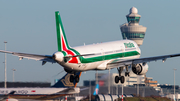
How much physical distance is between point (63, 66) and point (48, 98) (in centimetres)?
3468

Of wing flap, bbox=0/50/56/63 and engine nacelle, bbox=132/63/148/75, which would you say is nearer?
wing flap, bbox=0/50/56/63

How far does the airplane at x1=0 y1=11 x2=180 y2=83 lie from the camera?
174ft

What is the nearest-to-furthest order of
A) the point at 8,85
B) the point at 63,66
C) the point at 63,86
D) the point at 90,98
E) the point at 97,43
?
1. the point at 63,66
2. the point at 97,43
3. the point at 63,86
4. the point at 90,98
5. the point at 8,85

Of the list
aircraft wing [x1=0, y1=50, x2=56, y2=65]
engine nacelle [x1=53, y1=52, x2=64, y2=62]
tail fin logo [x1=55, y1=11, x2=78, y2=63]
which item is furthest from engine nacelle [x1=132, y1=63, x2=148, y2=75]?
engine nacelle [x1=53, y1=52, x2=64, y2=62]

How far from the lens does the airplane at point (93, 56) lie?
53031 mm

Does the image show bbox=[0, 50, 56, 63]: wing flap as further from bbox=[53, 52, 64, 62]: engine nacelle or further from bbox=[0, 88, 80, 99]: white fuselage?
bbox=[0, 88, 80, 99]: white fuselage

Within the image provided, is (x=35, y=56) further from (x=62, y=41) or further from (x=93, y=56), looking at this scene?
(x=93, y=56)

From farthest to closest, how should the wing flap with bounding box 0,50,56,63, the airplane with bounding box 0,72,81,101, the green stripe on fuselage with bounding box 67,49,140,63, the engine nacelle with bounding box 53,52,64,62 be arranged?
1. the airplane with bounding box 0,72,81,101
2. the green stripe on fuselage with bounding box 67,49,140,63
3. the wing flap with bounding box 0,50,56,63
4. the engine nacelle with bounding box 53,52,64,62

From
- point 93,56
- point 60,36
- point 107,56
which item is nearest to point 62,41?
point 60,36

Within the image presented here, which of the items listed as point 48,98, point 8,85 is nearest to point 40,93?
point 48,98

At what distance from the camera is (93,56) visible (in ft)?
187

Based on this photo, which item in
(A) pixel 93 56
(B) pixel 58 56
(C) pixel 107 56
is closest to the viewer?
(B) pixel 58 56

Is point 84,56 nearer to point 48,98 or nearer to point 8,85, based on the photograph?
point 48,98

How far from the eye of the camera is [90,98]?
106 metres
